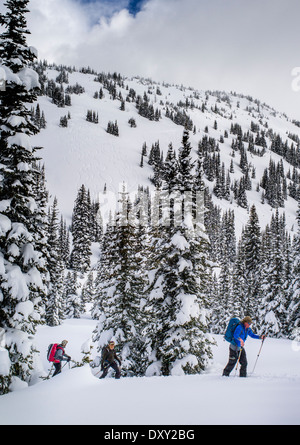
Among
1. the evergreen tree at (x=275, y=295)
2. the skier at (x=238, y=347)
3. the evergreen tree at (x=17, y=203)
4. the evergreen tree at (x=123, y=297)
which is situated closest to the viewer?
the skier at (x=238, y=347)

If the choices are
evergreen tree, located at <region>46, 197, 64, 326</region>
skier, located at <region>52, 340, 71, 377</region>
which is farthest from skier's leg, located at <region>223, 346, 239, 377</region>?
evergreen tree, located at <region>46, 197, 64, 326</region>

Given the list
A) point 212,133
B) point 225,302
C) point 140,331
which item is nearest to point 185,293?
point 140,331

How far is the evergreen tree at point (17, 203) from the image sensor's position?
959cm

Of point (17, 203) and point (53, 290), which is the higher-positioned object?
point (17, 203)

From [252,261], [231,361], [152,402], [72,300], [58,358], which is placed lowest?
[72,300]

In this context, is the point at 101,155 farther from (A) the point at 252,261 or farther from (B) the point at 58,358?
(B) the point at 58,358

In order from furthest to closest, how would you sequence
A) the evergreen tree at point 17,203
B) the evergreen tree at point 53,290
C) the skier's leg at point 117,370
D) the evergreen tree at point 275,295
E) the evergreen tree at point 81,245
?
the evergreen tree at point 81,245
the evergreen tree at point 53,290
the evergreen tree at point 275,295
the skier's leg at point 117,370
the evergreen tree at point 17,203

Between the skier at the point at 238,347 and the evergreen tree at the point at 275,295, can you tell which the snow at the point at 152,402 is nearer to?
the skier at the point at 238,347

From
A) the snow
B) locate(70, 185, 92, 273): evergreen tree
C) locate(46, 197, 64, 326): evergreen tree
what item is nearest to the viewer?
the snow

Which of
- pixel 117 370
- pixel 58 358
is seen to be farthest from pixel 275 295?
pixel 117 370

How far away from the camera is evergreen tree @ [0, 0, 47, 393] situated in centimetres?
959

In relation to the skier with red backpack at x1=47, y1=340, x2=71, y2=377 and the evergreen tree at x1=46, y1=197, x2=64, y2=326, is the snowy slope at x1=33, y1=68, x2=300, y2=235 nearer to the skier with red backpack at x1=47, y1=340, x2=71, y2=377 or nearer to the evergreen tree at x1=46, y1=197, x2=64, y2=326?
the evergreen tree at x1=46, y1=197, x2=64, y2=326

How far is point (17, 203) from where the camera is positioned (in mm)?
10188

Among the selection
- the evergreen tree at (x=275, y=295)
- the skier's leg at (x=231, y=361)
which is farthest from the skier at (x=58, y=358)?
the evergreen tree at (x=275, y=295)
